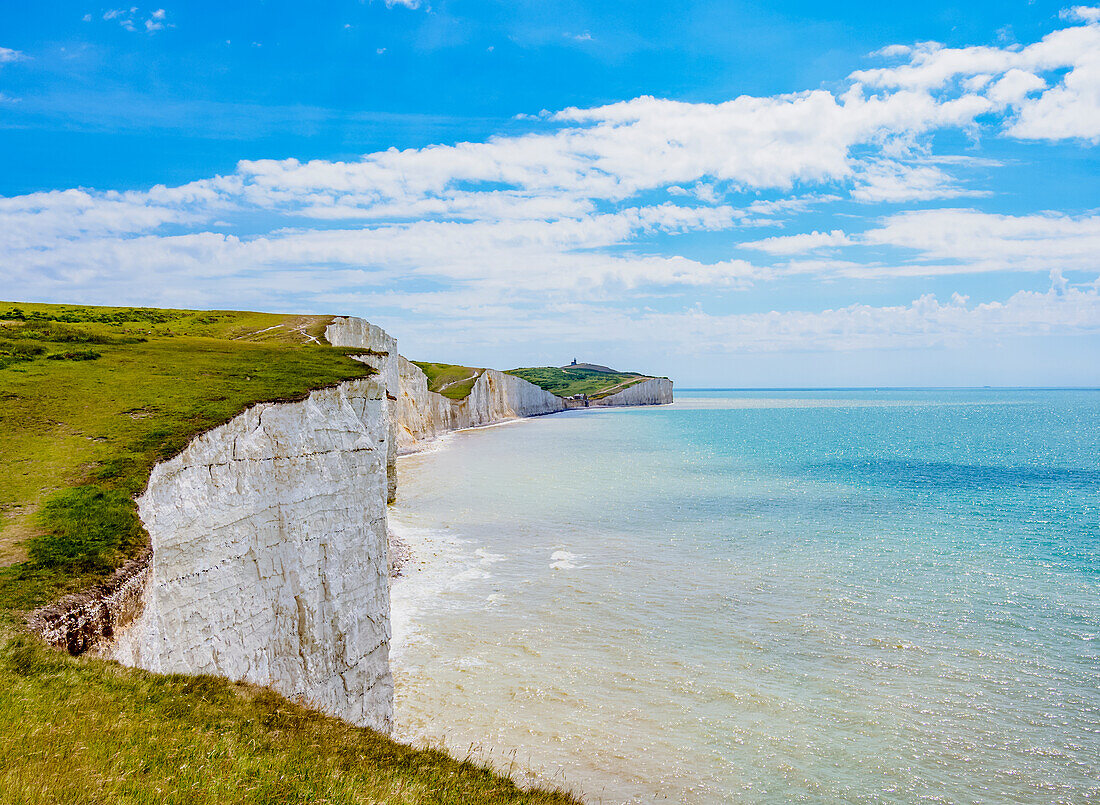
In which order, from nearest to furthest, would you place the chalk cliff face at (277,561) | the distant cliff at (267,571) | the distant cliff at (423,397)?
1. the distant cliff at (267,571)
2. the chalk cliff face at (277,561)
3. the distant cliff at (423,397)

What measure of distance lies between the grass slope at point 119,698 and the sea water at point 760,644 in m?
6.97

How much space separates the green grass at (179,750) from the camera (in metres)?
5.27

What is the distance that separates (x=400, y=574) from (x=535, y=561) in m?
5.67

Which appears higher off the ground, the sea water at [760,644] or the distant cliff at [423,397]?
the distant cliff at [423,397]

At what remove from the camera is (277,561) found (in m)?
13.8

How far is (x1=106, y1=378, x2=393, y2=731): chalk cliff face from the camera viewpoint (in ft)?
36.3

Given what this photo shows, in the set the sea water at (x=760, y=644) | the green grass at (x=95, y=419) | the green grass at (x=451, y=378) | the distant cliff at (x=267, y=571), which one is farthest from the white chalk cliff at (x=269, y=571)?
the green grass at (x=451, y=378)

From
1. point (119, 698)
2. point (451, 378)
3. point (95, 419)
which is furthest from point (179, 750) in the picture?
point (451, 378)

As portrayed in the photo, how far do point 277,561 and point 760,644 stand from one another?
1394cm

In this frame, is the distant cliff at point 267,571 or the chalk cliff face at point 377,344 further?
the chalk cliff face at point 377,344

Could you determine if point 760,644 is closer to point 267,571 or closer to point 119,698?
point 267,571

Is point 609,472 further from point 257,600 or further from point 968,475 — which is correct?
point 257,600

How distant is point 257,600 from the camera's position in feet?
42.6

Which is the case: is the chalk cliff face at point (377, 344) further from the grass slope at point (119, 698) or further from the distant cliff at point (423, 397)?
the grass slope at point (119, 698)
